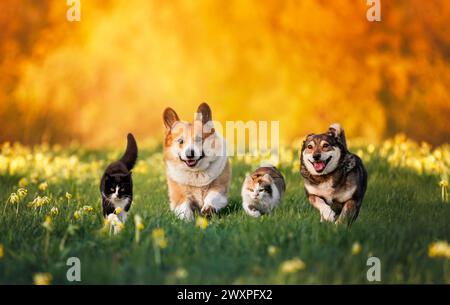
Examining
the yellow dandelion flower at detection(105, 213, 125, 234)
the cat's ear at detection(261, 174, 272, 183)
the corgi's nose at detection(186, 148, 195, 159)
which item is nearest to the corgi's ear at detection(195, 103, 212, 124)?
the corgi's nose at detection(186, 148, 195, 159)

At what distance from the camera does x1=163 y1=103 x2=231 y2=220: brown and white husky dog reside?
221 inches

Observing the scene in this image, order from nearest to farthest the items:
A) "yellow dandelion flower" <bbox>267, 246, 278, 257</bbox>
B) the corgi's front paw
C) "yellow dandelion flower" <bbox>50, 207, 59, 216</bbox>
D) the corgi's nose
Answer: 1. "yellow dandelion flower" <bbox>267, 246, 278, 257</bbox>
2. "yellow dandelion flower" <bbox>50, 207, 59, 216</bbox>
3. the corgi's nose
4. the corgi's front paw

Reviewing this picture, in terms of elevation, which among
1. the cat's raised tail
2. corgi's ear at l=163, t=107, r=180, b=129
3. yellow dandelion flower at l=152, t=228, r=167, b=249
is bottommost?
yellow dandelion flower at l=152, t=228, r=167, b=249

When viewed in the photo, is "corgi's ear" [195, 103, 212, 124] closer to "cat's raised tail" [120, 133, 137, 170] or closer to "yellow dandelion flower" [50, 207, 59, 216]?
"cat's raised tail" [120, 133, 137, 170]

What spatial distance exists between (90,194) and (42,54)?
5020 millimetres

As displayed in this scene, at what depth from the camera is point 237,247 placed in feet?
13.8

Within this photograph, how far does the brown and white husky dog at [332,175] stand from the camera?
5125 millimetres

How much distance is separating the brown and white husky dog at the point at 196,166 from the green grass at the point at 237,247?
0.92 ft

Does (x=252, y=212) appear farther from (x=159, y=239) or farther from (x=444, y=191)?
(x=444, y=191)

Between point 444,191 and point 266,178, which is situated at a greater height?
point 266,178

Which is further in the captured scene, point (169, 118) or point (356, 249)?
point (169, 118)

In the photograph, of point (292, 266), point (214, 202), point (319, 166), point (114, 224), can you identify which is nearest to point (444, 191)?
point (319, 166)

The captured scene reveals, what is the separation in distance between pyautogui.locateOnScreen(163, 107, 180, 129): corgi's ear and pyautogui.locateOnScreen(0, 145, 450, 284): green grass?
3.02 feet

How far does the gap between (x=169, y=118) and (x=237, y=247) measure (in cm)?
204
